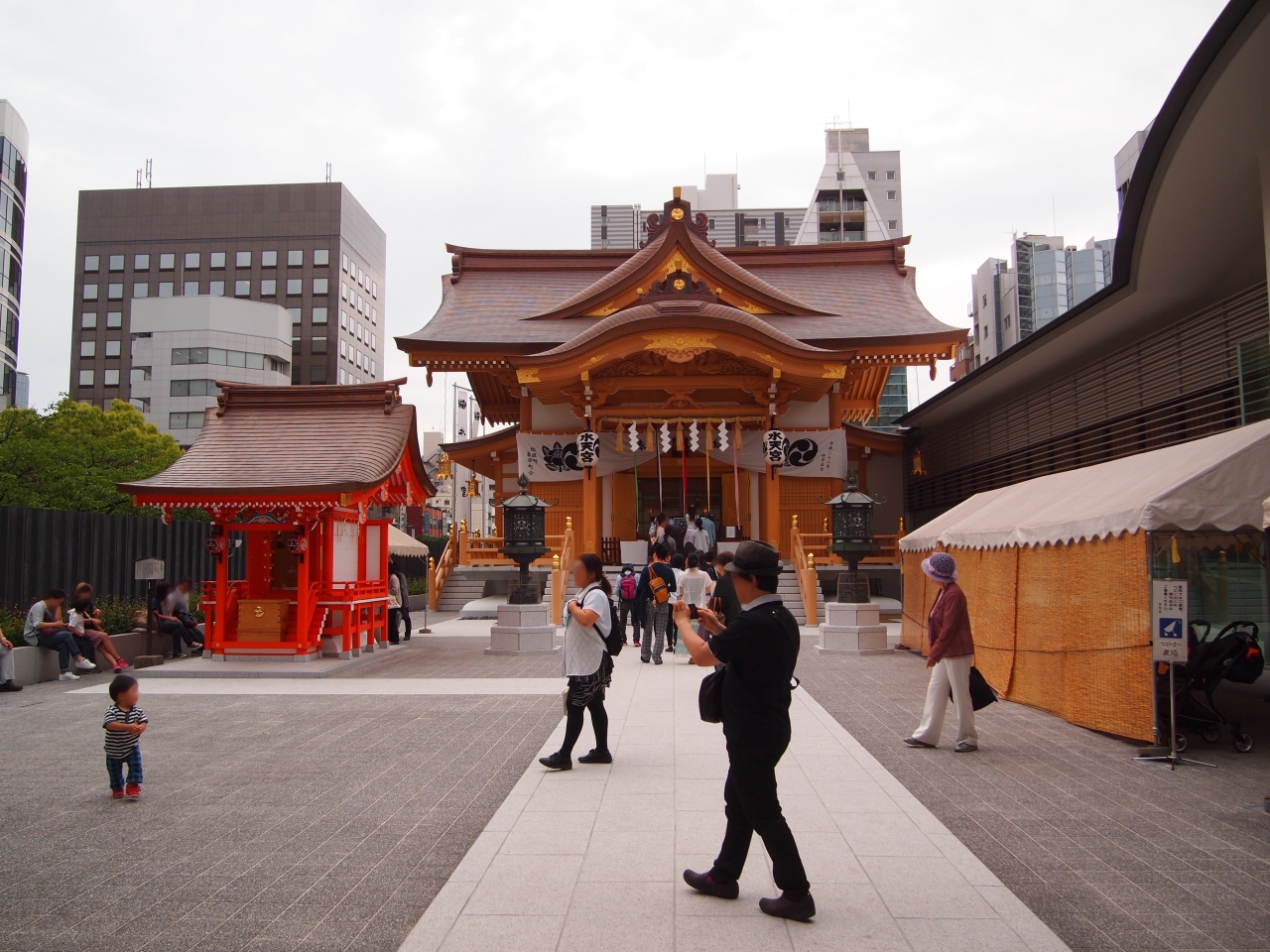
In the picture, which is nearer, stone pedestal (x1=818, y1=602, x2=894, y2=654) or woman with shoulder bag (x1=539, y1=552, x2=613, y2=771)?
woman with shoulder bag (x1=539, y1=552, x2=613, y2=771)

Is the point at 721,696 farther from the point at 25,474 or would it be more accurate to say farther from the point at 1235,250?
the point at 25,474

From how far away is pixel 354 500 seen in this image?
43.2ft

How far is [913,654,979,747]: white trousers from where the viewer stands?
24.7 ft

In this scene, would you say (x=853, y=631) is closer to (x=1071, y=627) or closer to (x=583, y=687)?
(x=1071, y=627)

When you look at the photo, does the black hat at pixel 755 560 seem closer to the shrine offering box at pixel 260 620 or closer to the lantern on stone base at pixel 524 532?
the shrine offering box at pixel 260 620

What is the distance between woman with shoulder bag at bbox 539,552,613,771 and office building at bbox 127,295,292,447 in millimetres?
63238

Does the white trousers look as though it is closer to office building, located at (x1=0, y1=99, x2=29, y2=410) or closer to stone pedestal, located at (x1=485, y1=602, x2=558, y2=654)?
stone pedestal, located at (x1=485, y1=602, x2=558, y2=654)

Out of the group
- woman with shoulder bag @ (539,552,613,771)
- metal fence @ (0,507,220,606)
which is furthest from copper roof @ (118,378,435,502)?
woman with shoulder bag @ (539,552,613,771)

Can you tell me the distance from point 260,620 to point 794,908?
1122 centimetres

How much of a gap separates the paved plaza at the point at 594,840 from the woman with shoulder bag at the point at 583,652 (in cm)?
32

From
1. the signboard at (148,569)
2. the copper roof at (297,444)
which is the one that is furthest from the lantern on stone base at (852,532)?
the signboard at (148,569)

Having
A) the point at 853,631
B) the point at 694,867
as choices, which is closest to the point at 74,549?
the point at 853,631

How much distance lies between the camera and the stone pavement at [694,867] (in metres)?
3.93

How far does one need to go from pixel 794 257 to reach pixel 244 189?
60.3m
